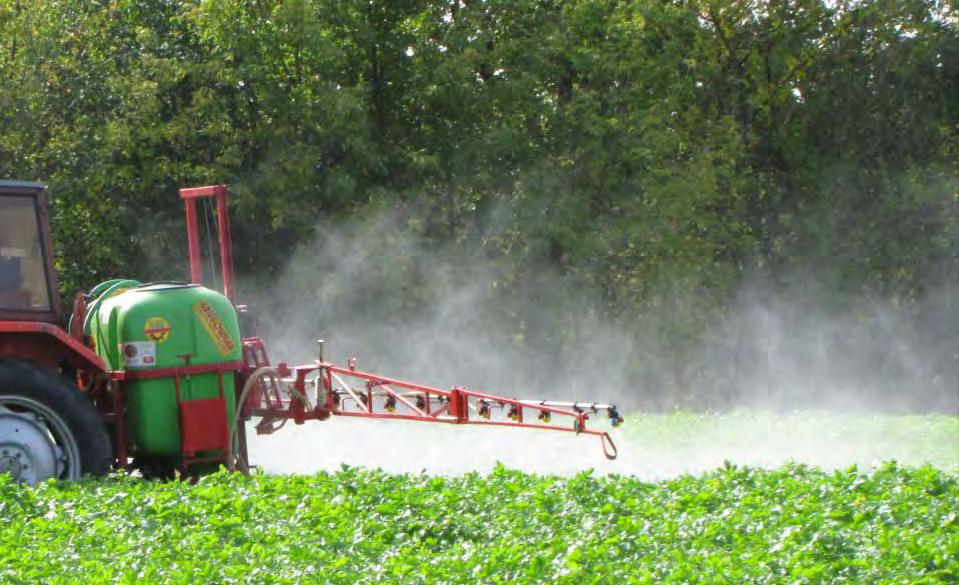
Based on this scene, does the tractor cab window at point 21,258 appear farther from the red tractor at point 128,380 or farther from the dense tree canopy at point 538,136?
the dense tree canopy at point 538,136

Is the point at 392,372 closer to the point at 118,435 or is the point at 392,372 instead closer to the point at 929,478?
the point at 118,435

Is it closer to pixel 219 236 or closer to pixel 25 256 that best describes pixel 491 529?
pixel 25 256

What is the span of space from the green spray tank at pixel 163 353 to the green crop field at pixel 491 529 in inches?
42.1

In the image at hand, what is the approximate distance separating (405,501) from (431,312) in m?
13.1

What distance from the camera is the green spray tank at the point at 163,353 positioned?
34.1 feet

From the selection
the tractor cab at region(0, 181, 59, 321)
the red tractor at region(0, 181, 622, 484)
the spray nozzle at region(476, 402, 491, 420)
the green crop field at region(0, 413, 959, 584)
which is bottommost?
the green crop field at region(0, 413, 959, 584)

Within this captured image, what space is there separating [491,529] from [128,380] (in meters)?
3.80

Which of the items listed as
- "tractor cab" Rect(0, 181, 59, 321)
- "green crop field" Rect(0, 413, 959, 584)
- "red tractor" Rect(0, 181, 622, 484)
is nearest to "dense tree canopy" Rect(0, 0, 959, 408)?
"red tractor" Rect(0, 181, 622, 484)

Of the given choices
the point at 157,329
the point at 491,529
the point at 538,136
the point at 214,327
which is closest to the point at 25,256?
the point at 157,329

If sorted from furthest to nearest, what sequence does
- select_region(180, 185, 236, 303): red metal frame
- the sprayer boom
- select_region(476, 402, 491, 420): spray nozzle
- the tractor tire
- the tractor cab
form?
select_region(180, 185, 236, 303): red metal frame
select_region(476, 402, 491, 420): spray nozzle
the sprayer boom
the tractor cab
the tractor tire

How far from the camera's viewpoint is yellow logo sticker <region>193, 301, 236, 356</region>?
1064 centimetres

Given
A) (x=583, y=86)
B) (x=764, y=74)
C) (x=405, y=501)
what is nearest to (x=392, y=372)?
(x=583, y=86)

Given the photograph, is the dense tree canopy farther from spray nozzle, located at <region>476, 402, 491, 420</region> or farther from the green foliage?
the green foliage

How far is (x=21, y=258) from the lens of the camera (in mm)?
10047
